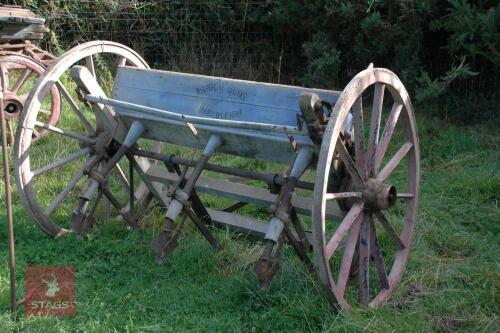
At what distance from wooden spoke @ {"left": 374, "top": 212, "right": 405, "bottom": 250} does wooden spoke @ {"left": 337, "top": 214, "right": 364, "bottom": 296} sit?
0.20 metres

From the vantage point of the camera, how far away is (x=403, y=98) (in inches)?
157

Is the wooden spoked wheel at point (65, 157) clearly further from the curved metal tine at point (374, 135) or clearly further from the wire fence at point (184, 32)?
the wire fence at point (184, 32)

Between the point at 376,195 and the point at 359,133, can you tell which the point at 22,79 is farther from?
the point at 376,195

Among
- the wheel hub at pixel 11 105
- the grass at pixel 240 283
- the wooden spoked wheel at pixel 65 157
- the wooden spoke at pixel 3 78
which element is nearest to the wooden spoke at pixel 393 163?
the grass at pixel 240 283

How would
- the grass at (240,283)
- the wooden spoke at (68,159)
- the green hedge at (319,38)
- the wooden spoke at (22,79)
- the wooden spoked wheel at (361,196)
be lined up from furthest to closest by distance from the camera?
the wooden spoke at (22,79) → the green hedge at (319,38) → the wooden spoke at (68,159) → the grass at (240,283) → the wooden spoked wheel at (361,196)

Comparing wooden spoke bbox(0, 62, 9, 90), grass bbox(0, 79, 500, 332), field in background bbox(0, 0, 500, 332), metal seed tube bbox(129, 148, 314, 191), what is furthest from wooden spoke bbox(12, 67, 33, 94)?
metal seed tube bbox(129, 148, 314, 191)

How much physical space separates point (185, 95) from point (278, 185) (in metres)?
0.95

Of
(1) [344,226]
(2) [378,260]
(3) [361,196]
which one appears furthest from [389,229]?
(1) [344,226]

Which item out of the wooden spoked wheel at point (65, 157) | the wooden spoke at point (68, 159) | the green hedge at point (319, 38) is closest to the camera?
the wooden spoked wheel at point (65, 157)

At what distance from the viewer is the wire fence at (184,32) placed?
880cm

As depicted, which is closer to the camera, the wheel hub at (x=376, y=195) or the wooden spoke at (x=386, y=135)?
the wheel hub at (x=376, y=195)

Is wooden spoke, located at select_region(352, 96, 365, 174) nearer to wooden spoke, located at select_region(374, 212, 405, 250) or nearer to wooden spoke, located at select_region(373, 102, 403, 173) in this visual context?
wooden spoke, located at select_region(373, 102, 403, 173)
